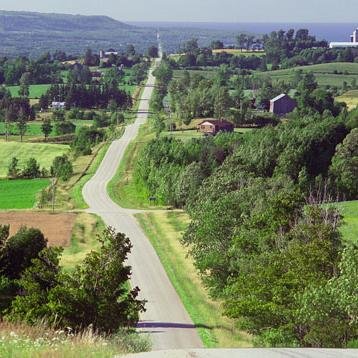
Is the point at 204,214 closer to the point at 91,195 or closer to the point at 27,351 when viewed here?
the point at 27,351

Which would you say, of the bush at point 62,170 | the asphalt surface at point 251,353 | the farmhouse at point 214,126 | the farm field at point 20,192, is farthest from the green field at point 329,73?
the asphalt surface at point 251,353

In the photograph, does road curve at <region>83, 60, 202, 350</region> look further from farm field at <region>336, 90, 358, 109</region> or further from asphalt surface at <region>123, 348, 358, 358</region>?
farm field at <region>336, 90, 358, 109</region>

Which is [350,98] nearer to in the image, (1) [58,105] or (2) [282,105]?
(2) [282,105]

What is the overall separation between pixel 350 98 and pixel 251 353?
85.3 metres

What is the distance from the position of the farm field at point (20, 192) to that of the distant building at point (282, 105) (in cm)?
3645

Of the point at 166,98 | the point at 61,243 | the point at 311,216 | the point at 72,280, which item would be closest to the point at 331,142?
the point at 61,243

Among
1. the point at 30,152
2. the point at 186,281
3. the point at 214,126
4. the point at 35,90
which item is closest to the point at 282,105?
the point at 214,126

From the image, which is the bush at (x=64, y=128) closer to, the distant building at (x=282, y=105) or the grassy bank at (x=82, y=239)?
the distant building at (x=282, y=105)

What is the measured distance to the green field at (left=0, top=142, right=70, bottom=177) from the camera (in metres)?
64.6

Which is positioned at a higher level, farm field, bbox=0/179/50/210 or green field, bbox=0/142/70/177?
farm field, bbox=0/179/50/210

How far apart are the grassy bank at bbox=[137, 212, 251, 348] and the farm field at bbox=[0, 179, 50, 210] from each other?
33.1ft

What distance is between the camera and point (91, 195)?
46.0 metres

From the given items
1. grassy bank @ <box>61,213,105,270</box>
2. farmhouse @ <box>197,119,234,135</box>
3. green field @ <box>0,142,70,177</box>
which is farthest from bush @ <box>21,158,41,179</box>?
grassy bank @ <box>61,213,105,270</box>

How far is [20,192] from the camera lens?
5000 centimetres
